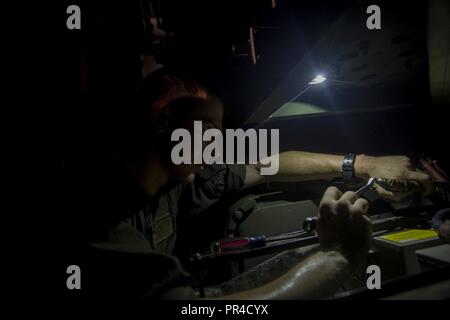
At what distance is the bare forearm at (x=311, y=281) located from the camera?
36.9 inches

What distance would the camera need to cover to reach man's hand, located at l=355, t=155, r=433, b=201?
4.63ft

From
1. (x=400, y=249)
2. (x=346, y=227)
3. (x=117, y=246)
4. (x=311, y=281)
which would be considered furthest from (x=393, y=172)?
(x=117, y=246)

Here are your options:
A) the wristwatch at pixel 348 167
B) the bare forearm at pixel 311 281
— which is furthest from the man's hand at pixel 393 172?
the bare forearm at pixel 311 281

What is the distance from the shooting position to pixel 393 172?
1.47 m

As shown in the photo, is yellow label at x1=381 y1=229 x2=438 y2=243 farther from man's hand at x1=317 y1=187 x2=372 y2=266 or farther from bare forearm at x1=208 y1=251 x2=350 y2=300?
bare forearm at x1=208 y1=251 x2=350 y2=300

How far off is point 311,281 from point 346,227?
0.27 metres

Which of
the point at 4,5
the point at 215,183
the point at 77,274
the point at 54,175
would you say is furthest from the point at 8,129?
the point at 215,183

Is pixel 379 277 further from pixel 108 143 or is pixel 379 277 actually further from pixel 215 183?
pixel 108 143

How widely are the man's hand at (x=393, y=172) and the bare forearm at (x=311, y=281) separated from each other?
638 millimetres

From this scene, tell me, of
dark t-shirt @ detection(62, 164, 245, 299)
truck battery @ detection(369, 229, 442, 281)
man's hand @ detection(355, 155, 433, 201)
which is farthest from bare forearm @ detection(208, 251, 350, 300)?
man's hand @ detection(355, 155, 433, 201)

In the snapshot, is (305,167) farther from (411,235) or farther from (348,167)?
(411,235)

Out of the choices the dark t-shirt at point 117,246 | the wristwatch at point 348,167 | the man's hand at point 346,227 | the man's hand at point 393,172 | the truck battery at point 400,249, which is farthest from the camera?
the wristwatch at point 348,167

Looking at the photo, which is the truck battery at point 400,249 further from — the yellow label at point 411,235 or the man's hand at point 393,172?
the man's hand at point 393,172

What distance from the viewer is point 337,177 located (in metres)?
1.84
